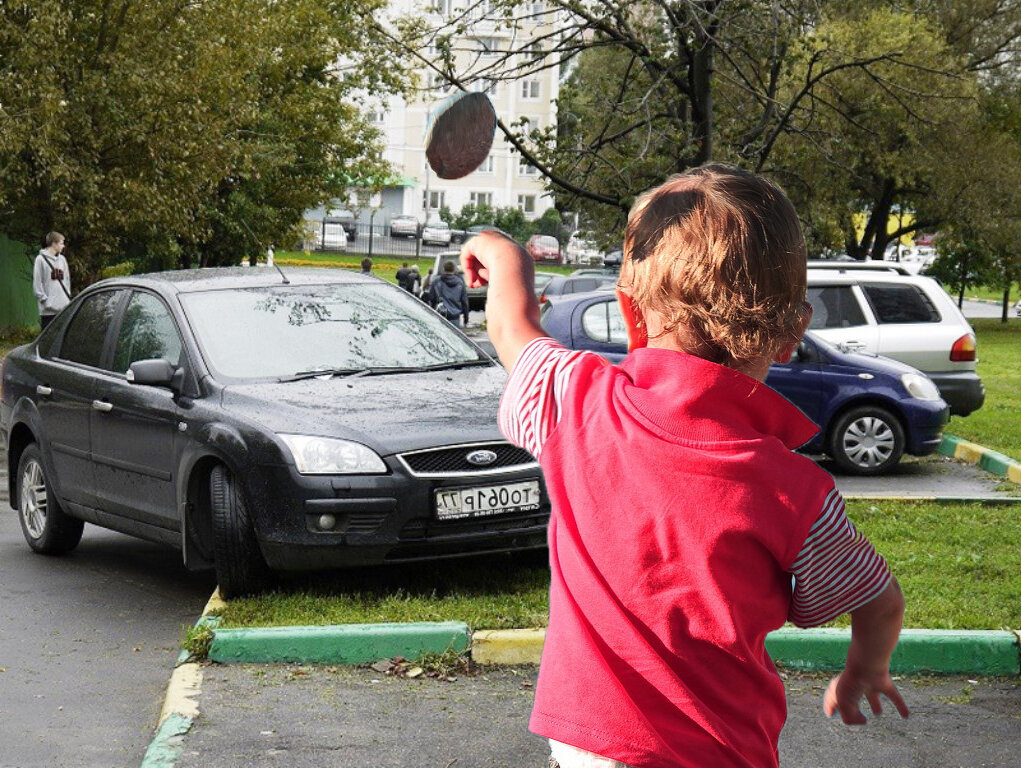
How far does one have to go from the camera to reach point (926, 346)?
49.0 ft

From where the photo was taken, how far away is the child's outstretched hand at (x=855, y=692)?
2.19 meters

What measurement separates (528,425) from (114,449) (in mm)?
6374

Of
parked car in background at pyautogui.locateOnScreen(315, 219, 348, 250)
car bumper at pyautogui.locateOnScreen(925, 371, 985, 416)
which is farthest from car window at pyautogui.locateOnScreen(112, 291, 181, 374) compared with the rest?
parked car in background at pyautogui.locateOnScreen(315, 219, 348, 250)

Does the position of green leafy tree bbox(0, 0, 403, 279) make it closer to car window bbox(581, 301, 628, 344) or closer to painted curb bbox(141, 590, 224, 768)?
car window bbox(581, 301, 628, 344)

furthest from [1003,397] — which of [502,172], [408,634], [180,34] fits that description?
[502,172]

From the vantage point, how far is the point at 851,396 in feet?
42.9

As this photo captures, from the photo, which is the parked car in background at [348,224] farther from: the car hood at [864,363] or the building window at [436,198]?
the car hood at [864,363]

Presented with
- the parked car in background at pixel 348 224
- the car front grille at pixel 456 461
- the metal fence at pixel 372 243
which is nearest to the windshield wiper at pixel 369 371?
the car front grille at pixel 456 461

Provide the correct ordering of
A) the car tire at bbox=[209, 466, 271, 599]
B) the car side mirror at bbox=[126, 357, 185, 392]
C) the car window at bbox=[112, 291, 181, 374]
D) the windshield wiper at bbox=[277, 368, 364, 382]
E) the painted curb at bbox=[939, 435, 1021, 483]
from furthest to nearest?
the painted curb at bbox=[939, 435, 1021, 483], the car window at bbox=[112, 291, 181, 374], the windshield wiper at bbox=[277, 368, 364, 382], the car side mirror at bbox=[126, 357, 185, 392], the car tire at bbox=[209, 466, 271, 599]

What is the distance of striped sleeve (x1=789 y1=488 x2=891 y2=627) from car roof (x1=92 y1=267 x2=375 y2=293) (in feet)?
22.0

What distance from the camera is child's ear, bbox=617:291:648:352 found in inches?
80.8

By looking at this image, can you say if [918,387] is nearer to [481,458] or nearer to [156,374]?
[481,458]

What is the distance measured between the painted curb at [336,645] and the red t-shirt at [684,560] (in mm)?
4147

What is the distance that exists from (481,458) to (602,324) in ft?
20.9
